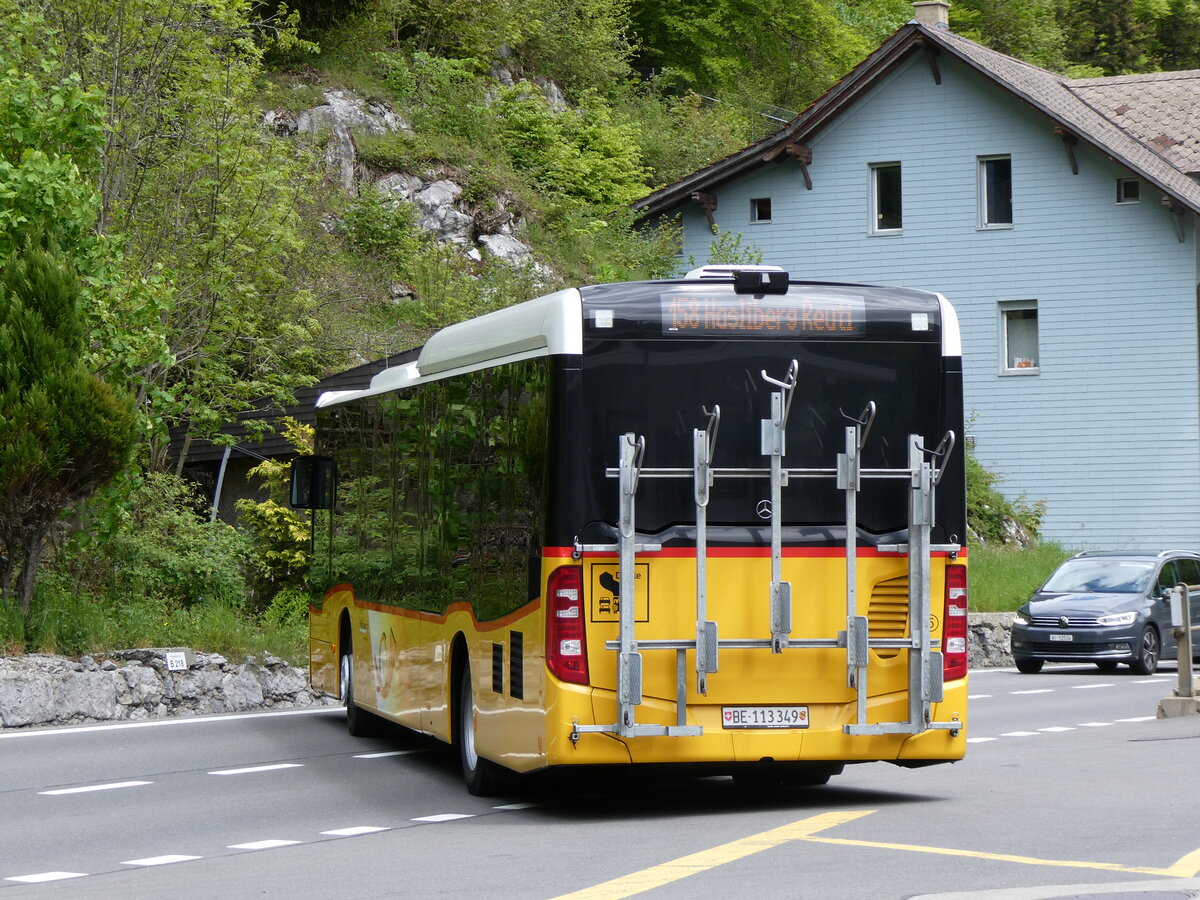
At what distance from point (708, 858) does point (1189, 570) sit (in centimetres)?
2139

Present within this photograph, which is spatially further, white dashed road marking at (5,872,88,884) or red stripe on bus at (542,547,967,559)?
red stripe on bus at (542,547,967,559)

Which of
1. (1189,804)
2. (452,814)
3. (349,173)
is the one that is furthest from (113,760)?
(349,173)

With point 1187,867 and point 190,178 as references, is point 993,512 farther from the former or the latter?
point 1187,867

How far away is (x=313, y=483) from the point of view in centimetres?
1744

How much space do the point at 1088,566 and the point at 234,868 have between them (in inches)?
826

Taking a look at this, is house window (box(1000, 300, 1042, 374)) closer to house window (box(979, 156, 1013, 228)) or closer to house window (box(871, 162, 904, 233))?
house window (box(979, 156, 1013, 228))

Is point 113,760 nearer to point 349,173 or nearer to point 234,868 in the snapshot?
point 234,868

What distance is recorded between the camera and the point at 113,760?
1460 centimetres

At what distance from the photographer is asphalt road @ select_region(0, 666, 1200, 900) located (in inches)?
336

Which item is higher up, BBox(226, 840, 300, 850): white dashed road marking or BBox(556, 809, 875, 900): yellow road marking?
BBox(556, 809, 875, 900): yellow road marking

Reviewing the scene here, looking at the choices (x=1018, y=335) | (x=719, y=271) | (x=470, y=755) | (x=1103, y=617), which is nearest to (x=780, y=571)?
(x=719, y=271)

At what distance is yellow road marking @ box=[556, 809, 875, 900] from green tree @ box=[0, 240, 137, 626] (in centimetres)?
992

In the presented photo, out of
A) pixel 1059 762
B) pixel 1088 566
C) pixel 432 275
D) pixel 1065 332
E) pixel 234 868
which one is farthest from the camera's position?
pixel 1065 332

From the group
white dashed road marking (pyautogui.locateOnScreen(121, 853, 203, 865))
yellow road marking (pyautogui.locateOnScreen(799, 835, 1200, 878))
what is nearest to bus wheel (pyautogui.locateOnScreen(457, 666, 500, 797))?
white dashed road marking (pyautogui.locateOnScreen(121, 853, 203, 865))
